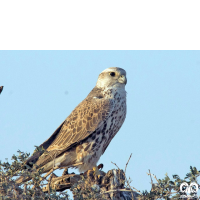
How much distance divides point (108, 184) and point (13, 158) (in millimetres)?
1543

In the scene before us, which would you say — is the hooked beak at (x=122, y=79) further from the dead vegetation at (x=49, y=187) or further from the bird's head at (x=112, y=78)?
the dead vegetation at (x=49, y=187)

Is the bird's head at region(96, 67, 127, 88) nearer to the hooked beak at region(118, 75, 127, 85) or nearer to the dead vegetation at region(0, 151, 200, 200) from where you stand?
the hooked beak at region(118, 75, 127, 85)

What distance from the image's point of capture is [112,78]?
6699mm

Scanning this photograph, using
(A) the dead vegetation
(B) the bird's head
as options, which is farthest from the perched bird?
(A) the dead vegetation

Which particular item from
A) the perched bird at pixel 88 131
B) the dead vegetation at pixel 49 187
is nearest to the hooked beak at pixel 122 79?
the perched bird at pixel 88 131

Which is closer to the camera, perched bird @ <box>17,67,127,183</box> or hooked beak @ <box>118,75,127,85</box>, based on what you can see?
perched bird @ <box>17,67,127,183</box>

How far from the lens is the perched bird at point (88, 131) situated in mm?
6121

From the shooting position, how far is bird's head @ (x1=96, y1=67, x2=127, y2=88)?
661 centimetres

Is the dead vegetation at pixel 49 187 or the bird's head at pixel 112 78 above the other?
the bird's head at pixel 112 78

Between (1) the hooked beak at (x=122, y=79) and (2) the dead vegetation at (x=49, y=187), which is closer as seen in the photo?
(2) the dead vegetation at (x=49, y=187)

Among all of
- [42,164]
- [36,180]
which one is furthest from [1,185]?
[42,164]

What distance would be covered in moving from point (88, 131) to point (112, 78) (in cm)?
116

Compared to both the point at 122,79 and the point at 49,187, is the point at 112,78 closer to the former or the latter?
the point at 122,79

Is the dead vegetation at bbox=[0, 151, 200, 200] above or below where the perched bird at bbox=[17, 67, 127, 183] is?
below
